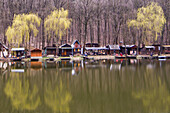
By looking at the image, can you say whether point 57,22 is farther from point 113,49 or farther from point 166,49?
point 166,49

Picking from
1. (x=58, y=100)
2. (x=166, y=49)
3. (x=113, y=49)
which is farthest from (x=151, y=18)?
(x=58, y=100)

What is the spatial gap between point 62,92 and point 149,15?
1926 inches

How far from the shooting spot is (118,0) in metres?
66.6

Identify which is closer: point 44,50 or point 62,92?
point 62,92

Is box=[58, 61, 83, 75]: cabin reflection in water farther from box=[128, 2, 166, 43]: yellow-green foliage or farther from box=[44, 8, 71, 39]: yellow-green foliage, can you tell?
box=[128, 2, 166, 43]: yellow-green foliage

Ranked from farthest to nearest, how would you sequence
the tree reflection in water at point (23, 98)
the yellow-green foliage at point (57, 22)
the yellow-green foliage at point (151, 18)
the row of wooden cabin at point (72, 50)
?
the row of wooden cabin at point (72, 50), the yellow-green foliage at point (151, 18), the yellow-green foliage at point (57, 22), the tree reflection in water at point (23, 98)

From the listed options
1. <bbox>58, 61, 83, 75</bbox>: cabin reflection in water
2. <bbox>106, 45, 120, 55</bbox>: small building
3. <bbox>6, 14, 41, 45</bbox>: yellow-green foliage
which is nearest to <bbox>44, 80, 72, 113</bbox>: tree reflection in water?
<bbox>58, 61, 83, 75</bbox>: cabin reflection in water

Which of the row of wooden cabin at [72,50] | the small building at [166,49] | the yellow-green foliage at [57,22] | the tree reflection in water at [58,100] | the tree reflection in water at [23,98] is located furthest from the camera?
the small building at [166,49]

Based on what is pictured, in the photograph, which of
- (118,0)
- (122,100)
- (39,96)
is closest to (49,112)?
(39,96)

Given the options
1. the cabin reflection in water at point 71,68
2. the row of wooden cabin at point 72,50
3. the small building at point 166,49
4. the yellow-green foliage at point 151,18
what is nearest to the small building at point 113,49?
the row of wooden cabin at point 72,50

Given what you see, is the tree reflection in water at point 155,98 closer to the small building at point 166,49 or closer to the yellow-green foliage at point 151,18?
the yellow-green foliage at point 151,18

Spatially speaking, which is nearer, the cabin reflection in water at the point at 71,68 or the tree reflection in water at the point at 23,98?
the tree reflection in water at the point at 23,98

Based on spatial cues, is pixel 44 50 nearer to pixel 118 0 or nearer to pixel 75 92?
pixel 118 0

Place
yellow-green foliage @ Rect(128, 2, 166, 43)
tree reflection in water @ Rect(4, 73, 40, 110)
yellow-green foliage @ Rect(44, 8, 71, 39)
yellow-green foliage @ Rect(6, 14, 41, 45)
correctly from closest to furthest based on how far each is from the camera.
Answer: tree reflection in water @ Rect(4, 73, 40, 110), yellow-green foliage @ Rect(6, 14, 41, 45), yellow-green foliage @ Rect(44, 8, 71, 39), yellow-green foliage @ Rect(128, 2, 166, 43)
